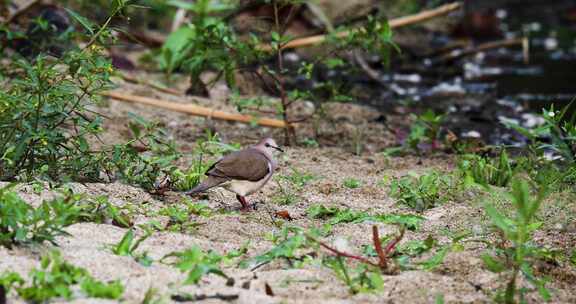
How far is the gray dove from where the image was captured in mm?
4484

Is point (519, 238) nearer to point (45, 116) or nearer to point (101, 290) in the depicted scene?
point (101, 290)

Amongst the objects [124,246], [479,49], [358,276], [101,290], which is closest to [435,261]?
[358,276]

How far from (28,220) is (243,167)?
1.36 m

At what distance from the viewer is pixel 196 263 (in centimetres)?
334

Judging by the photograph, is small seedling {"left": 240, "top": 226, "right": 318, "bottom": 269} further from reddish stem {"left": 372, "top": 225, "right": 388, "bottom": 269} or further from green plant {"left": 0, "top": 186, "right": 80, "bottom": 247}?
green plant {"left": 0, "top": 186, "right": 80, "bottom": 247}

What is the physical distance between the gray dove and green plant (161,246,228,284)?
91 cm

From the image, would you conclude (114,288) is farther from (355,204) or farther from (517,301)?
(355,204)

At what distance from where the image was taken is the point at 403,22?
9.09 metres

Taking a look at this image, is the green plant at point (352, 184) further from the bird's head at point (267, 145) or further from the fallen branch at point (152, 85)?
the fallen branch at point (152, 85)

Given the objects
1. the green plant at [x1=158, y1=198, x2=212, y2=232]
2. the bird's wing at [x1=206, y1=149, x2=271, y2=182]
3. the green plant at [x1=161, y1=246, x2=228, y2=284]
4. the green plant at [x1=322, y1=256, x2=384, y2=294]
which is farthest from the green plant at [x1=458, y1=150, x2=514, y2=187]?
the green plant at [x1=161, y1=246, x2=228, y2=284]

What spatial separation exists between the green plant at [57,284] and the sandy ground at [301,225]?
0.15 ft

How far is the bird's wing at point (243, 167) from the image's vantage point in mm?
4484

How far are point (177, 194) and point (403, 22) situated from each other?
5014 mm

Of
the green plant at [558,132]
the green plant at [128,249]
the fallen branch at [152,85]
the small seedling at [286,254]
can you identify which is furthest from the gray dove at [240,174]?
the fallen branch at [152,85]
